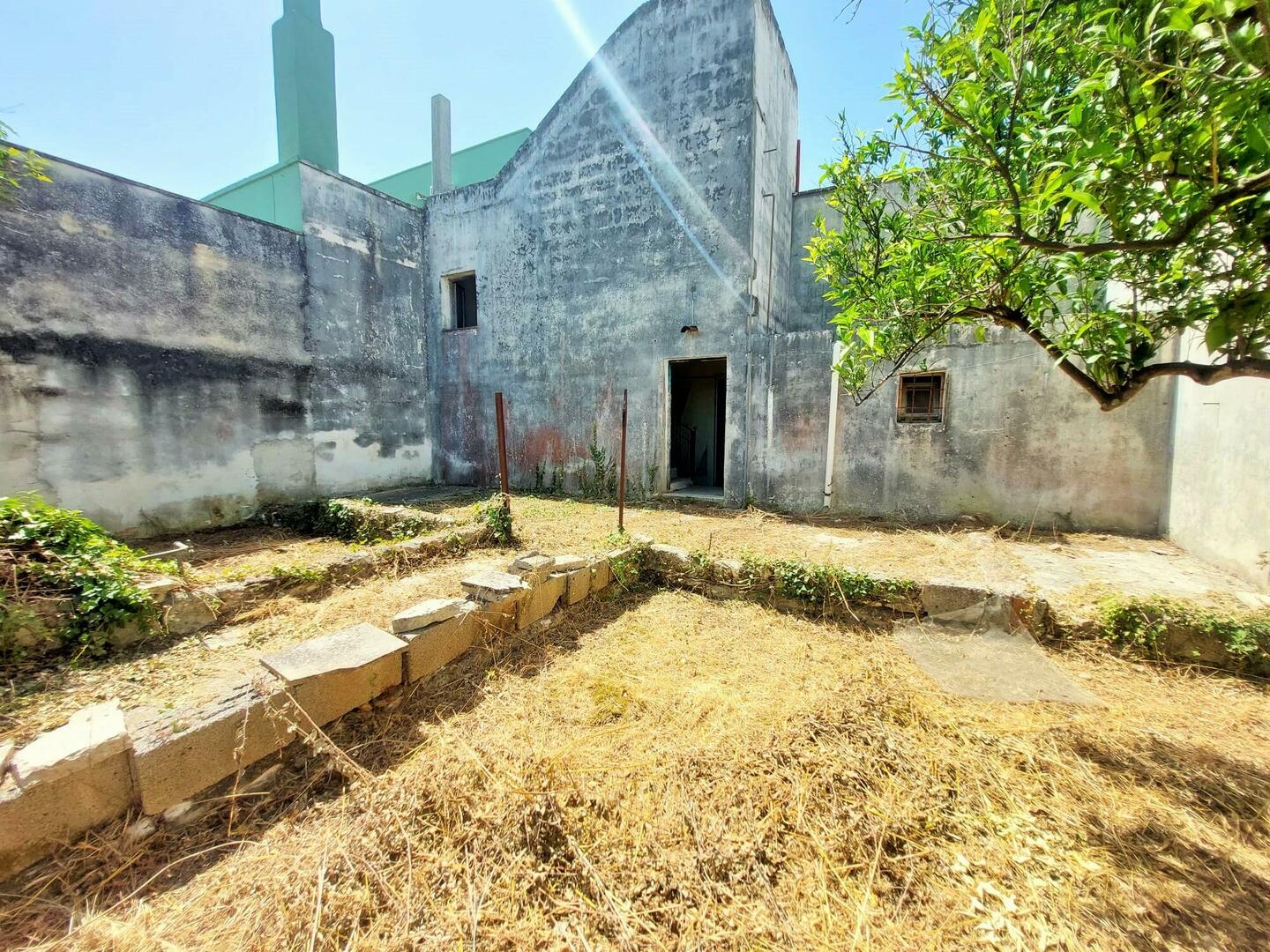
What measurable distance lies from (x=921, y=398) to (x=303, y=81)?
12.8 metres

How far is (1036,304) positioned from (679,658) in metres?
3.09

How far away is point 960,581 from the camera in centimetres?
383

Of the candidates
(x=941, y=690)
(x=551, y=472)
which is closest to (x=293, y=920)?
(x=941, y=690)

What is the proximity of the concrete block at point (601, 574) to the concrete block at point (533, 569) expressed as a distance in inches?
19.4

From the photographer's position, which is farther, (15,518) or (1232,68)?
(15,518)

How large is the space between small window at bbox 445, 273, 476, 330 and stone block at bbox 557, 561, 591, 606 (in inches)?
299

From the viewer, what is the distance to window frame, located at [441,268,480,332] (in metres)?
9.72

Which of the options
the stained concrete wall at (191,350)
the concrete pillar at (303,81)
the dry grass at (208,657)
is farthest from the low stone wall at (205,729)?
the concrete pillar at (303,81)

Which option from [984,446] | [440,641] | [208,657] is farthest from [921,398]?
[208,657]

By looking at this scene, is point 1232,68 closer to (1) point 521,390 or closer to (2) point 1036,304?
(2) point 1036,304

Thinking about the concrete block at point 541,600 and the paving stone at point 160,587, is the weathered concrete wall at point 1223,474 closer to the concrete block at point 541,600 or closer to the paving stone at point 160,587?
the concrete block at point 541,600

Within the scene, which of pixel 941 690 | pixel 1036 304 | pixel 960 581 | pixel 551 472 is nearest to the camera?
pixel 1036 304

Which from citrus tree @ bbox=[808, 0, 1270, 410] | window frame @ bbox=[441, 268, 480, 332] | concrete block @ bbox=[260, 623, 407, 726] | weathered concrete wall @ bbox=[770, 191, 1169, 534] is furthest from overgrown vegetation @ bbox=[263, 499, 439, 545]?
citrus tree @ bbox=[808, 0, 1270, 410]

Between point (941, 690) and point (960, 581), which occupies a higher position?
point (960, 581)
